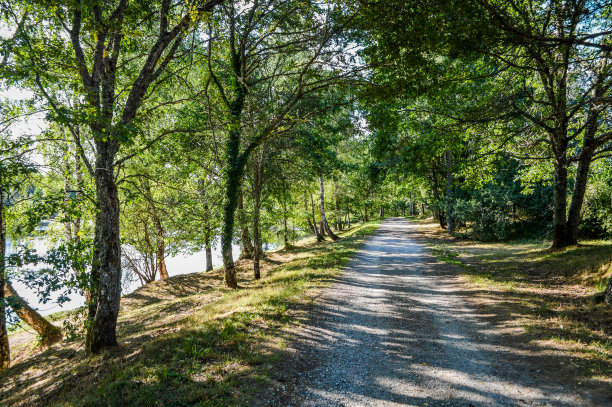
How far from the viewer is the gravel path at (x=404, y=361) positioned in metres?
3.90

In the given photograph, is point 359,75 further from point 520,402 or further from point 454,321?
point 520,402

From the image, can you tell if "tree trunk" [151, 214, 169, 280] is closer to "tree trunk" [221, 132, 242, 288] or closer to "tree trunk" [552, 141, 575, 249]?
"tree trunk" [221, 132, 242, 288]

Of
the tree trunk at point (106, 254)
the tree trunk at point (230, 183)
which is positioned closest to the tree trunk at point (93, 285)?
the tree trunk at point (106, 254)

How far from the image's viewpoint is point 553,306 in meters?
6.71

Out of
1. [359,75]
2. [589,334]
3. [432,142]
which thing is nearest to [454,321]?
[589,334]

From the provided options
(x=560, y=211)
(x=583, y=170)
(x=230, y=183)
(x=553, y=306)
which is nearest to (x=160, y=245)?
(x=230, y=183)

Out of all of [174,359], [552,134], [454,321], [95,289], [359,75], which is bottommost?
[454,321]

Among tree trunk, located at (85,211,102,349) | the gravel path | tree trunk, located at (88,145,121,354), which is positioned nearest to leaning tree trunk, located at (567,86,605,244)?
the gravel path

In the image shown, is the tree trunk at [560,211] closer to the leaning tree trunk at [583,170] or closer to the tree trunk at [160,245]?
the leaning tree trunk at [583,170]

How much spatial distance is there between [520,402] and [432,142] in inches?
390

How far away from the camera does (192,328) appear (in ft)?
21.4

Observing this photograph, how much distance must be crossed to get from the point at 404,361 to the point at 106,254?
6.47 metres

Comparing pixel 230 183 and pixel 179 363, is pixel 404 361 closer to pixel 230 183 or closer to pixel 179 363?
pixel 179 363

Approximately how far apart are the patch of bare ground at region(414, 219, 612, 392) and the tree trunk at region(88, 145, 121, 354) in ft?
26.6
